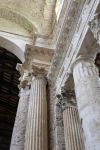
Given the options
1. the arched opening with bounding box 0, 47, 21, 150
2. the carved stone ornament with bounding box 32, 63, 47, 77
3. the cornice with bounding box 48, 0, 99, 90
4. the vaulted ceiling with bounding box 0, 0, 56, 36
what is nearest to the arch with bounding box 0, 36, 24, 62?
the vaulted ceiling with bounding box 0, 0, 56, 36

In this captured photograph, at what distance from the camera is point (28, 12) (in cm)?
1266

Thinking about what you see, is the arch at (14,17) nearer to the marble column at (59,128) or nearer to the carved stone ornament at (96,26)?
the marble column at (59,128)

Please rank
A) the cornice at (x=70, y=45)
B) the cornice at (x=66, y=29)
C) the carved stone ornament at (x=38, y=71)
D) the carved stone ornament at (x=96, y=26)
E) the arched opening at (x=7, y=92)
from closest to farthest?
the carved stone ornament at (x=96, y=26)
the cornice at (x=70, y=45)
the cornice at (x=66, y=29)
the carved stone ornament at (x=38, y=71)
the arched opening at (x=7, y=92)

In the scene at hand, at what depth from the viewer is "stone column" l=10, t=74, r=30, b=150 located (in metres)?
7.24

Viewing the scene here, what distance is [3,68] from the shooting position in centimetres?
1392

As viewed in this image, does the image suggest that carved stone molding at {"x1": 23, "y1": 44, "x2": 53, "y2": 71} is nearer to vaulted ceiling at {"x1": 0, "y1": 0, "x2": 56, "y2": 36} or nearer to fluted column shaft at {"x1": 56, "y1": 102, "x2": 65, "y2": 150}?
fluted column shaft at {"x1": 56, "y1": 102, "x2": 65, "y2": 150}

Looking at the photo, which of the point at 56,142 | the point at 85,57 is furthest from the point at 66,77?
the point at 56,142

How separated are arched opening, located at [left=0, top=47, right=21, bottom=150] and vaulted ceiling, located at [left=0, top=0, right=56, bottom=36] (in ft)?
5.84

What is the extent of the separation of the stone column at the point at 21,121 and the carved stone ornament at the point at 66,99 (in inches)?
56.8

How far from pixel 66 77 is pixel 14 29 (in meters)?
6.04

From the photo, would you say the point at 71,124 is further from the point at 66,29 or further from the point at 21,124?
the point at 66,29

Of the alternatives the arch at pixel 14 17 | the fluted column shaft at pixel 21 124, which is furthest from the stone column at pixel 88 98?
the arch at pixel 14 17

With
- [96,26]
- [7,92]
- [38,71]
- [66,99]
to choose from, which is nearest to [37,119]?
[66,99]

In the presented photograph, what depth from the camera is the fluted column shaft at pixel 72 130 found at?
19.1 feet
